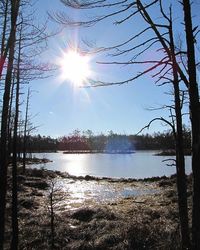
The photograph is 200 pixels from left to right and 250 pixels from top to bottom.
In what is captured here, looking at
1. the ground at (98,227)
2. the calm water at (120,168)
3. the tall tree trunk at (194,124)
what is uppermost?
the tall tree trunk at (194,124)

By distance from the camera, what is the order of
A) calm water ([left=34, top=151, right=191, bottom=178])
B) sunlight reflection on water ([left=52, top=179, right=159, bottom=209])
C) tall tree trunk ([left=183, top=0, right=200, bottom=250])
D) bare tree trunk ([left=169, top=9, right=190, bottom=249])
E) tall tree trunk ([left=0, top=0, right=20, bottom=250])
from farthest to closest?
calm water ([left=34, top=151, right=191, bottom=178])
sunlight reflection on water ([left=52, top=179, right=159, bottom=209])
tall tree trunk ([left=0, top=0, right=20, bottom=250])
bare tree trunk ([left=169, top=9, right=190, bottom=249])
tall tree trunk ([left=183, top=0, right=200, bottom=250])

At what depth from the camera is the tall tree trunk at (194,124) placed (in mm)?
5891

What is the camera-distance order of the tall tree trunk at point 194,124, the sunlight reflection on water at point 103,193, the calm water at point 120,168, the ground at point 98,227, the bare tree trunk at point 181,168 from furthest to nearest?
the calm water at point 120,168, the sunlight reflection on water at point 103,193, the ground at point 98,227, the bare tree trunk at point 181,168, the tall tree trunk at point 194,124

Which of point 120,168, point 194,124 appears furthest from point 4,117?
point 120,168

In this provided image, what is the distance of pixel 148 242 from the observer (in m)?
14.0

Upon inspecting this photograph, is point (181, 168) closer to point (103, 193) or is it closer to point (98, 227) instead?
point (98, 227)

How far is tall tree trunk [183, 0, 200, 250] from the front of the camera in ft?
19.3

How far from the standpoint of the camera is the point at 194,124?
5988mm

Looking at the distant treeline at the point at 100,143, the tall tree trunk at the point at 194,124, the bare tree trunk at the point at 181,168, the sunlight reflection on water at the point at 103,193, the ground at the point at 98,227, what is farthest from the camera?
the distant treeline at the point at 100,143

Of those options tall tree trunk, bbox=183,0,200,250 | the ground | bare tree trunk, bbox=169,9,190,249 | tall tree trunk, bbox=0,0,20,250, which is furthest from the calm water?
tall tree trunk, bbox=183,0,200,250

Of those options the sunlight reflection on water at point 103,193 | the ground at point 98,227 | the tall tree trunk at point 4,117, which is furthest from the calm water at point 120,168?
the tall tree trunk at point 4,117

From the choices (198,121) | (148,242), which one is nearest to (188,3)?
(198,121)

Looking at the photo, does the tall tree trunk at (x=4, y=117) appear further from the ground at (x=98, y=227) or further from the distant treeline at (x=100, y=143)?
the distant treeline at (x=100, y=143)

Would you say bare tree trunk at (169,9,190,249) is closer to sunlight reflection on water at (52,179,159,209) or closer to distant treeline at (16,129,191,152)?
sunlight reflection on water at (52,179,159,209)
